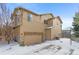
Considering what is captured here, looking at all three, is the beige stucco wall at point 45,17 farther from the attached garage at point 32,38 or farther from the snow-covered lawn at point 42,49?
the snow-covered lawn at point 42,49

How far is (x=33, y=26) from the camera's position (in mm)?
1966

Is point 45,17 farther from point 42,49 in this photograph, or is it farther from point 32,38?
point 42,49

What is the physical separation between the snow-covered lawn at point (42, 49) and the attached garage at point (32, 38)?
0.20 ft

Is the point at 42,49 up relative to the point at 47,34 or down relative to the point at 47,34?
down

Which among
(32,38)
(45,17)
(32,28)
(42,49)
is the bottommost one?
(42,49)

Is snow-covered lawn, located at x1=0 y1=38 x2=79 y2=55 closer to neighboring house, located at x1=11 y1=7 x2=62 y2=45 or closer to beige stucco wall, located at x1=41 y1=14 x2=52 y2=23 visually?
neighboring house, located at x1=11 y1=7 x2=62 y2=45

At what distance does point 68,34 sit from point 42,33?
1.30 ft

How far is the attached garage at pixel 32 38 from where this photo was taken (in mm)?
1948

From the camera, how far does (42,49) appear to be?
1961 mm

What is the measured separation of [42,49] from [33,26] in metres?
0.37

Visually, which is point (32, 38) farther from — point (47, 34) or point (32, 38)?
point (47, 34)

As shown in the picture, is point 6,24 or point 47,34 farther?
point 47,34

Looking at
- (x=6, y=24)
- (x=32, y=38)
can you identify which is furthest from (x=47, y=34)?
(x=6, y=24)
